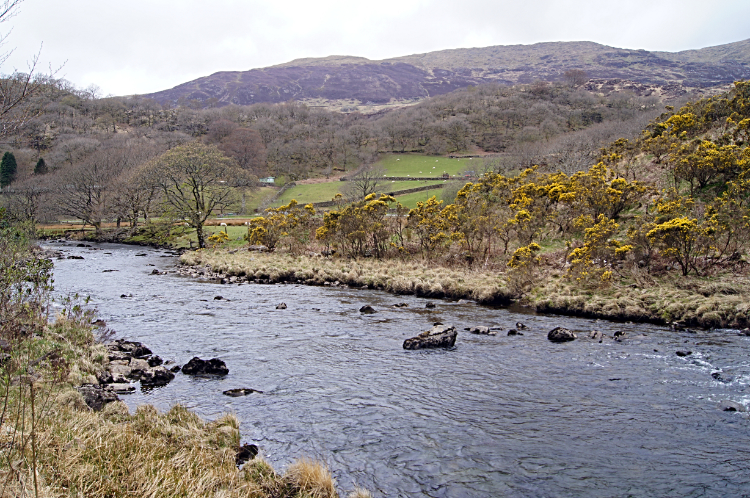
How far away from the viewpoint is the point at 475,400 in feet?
41.1

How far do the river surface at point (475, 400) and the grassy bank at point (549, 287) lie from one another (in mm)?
1436

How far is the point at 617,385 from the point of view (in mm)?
13352

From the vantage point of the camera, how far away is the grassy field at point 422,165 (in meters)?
91.8

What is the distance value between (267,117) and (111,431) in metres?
159

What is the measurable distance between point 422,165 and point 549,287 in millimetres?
77720

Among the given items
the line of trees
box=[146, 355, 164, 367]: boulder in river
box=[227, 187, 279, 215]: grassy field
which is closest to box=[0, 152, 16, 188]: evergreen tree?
box=[227, 187, 279, 215]: grassy field

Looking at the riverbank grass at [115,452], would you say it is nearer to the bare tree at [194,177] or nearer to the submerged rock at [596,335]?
the submerged rock at [596,335]

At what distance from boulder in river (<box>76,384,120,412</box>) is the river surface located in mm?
674

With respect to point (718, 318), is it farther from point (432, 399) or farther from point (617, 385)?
point (432, 399)

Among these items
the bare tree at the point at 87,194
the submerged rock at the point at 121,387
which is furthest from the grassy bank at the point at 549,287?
the bare tree at the point at 87,194

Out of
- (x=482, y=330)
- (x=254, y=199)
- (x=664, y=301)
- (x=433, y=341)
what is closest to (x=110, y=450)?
(x=433, y=341)

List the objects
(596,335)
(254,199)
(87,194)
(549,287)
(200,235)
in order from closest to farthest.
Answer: (596,335), (549,287), (200,235), (87,194), (254,199)

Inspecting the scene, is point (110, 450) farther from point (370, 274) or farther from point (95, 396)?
point (370, 274)

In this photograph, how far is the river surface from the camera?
362 inches
